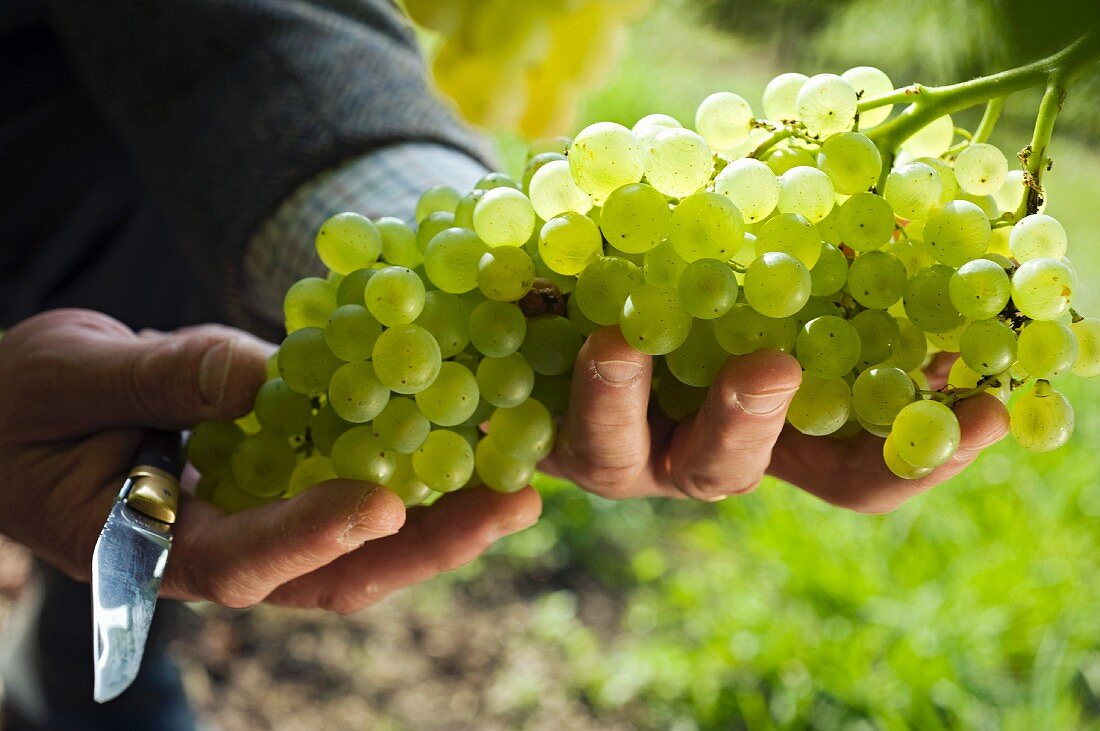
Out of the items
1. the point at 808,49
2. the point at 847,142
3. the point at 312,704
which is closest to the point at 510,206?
the point at 847,142

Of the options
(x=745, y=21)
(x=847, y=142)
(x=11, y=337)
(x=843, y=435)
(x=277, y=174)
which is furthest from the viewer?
(x=277, y=174)

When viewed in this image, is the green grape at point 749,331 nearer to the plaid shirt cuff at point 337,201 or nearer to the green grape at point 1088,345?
the green grape at point 1088,345

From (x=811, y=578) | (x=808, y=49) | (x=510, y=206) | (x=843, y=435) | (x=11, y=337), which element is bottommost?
(x=811, y=578)

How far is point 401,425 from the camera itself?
591 mm

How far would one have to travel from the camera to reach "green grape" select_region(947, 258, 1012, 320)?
0.52 m

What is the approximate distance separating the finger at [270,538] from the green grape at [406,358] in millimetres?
77

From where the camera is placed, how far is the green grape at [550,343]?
593 millimetres

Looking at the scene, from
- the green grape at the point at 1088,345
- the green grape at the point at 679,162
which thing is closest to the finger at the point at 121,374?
the green grape at the point at 679,162

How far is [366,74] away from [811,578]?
44.2 inches

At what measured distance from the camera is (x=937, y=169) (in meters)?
0.58

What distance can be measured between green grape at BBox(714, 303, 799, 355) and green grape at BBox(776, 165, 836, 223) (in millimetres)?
62

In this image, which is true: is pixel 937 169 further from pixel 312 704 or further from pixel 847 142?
pixel 312 704

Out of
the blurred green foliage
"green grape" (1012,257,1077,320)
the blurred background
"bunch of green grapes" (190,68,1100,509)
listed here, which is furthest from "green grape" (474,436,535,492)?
the blurred background

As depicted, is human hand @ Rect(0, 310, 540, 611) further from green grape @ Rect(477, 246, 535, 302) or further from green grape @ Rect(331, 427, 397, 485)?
green grape @ Rect(477, 246, 535, 302)
